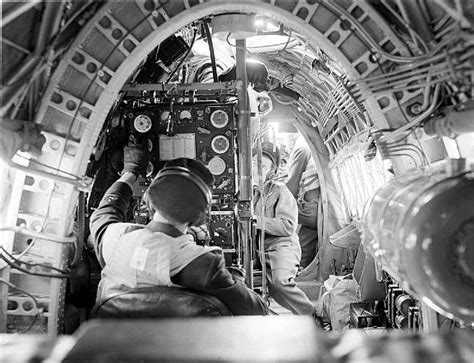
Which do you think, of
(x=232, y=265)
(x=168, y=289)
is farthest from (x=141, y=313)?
(x=232, y=265)

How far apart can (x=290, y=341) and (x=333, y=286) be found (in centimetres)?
488

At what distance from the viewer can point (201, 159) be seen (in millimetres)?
4145

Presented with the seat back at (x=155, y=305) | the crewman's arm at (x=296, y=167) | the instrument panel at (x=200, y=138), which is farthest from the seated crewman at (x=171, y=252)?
the crewman's arm at (x=296, y=167)

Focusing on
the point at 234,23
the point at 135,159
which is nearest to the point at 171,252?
the point at 135,159

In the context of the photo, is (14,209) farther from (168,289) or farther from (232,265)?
(232,265)

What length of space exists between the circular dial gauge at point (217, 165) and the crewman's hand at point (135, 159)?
524mm

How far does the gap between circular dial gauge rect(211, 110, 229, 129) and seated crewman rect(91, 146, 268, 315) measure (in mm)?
1053

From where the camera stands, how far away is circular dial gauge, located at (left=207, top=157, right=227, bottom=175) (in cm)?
414

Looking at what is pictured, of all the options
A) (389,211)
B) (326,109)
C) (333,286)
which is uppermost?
(326,109)

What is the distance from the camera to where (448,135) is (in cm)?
265

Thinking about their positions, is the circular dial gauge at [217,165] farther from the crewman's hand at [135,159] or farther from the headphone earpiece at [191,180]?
the headphone earpiece at [191,180]

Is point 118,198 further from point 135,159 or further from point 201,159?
point 201,159

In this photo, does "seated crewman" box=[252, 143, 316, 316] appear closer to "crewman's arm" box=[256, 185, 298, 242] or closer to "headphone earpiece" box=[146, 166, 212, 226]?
"crewman's arm" box=[256, 185, 298, 242]

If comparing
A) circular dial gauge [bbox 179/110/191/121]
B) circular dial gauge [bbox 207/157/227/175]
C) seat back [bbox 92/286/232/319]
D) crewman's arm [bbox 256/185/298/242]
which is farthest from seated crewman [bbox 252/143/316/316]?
seat back [bbox 92/286/232/319]
